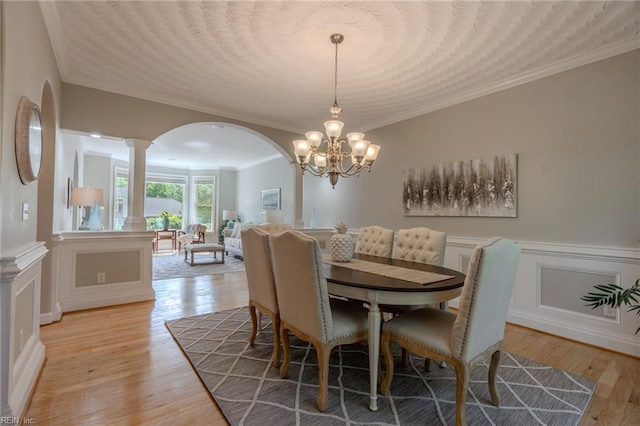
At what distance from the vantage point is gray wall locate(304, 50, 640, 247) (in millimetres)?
2553

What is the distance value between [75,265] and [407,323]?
362 centimetres

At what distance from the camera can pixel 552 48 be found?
2.66 meters

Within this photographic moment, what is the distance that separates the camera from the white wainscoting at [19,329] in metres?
1.49

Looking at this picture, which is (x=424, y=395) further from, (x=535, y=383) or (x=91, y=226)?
(x=91, y=226)

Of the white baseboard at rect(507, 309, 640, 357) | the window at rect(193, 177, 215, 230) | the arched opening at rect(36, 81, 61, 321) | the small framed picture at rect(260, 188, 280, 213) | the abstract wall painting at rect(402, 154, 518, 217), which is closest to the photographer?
the white baseboard at rect(507, 309, 640, 357)

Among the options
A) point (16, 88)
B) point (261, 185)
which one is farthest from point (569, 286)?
point (261, 185)

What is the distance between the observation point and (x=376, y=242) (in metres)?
3.13

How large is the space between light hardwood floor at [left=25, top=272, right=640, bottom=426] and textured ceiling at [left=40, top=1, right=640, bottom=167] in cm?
259

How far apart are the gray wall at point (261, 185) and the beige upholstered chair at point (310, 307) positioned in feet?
16.5

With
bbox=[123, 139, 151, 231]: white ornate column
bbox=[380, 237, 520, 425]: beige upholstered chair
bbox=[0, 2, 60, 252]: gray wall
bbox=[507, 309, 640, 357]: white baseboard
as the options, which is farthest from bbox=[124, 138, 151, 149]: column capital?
bbox=[507, 309, 640, 357]: white baseboard

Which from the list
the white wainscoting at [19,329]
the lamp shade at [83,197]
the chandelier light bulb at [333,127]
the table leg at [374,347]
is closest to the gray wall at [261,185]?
the lamp shade at [83,197]

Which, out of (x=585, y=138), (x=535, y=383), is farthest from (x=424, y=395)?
(x=585, y=138)

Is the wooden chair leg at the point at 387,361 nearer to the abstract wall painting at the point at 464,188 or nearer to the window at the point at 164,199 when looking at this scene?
the abstract wall painting at the point at 464,188

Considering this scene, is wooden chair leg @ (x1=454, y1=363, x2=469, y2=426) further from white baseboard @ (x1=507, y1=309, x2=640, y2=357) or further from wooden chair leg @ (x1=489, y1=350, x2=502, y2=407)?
white baseboard @ (x1=507, y1=309, x2=640, y2=357)
